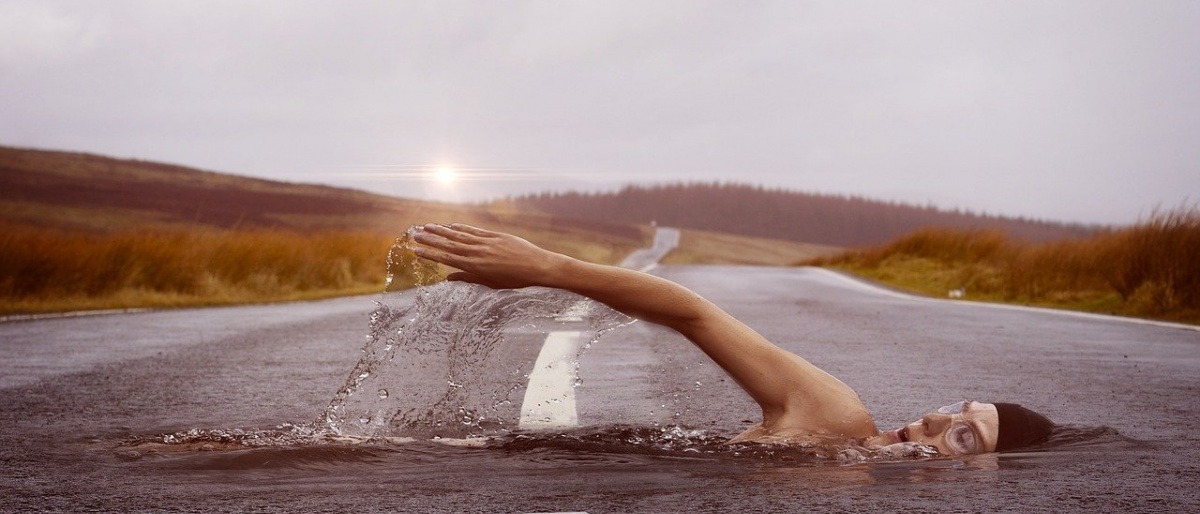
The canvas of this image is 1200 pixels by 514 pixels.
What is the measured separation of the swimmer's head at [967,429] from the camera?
5.27 meters

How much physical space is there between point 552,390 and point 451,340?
5.41 feet

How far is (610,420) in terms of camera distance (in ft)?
21.1

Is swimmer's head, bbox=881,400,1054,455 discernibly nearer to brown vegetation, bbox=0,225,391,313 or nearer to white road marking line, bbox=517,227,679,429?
white road marking line, bbox=517,227,679,429

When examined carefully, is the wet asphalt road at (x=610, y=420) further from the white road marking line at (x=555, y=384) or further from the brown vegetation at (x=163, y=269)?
the brown vegetation at (x=163, y=269)

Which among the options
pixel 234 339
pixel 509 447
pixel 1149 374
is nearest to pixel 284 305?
pixel 234 339

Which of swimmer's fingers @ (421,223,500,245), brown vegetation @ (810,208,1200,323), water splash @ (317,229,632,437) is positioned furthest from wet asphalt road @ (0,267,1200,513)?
brown vegetation @ (810,208,1200,323)

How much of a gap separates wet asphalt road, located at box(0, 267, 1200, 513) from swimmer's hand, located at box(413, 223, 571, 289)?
72cm

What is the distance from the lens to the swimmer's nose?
527 cm

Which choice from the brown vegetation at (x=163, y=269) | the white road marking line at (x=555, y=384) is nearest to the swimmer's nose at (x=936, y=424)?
the white road marking line at (x=555, y=384)

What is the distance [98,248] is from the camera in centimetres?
2167

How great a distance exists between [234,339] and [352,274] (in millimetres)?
18376

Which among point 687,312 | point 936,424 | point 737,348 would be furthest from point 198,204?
point 936,424

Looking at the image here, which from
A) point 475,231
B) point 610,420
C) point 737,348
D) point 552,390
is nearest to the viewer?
point 737,348

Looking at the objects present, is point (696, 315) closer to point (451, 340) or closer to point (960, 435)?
point (960, 435)
